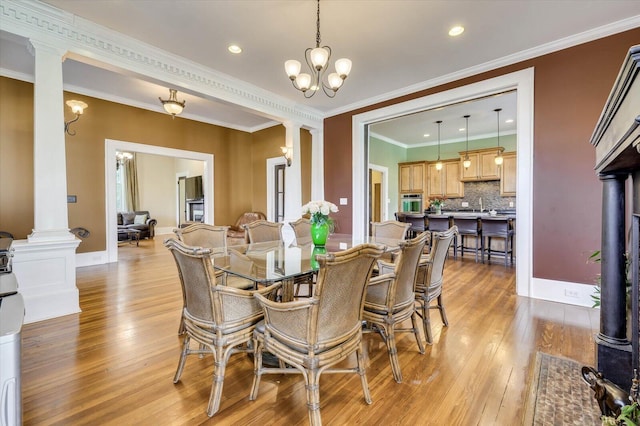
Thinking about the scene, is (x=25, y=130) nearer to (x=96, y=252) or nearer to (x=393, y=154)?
(x=96, y=252)

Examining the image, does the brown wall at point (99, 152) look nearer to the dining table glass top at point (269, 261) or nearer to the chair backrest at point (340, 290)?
the dining table glass top at point (269, 261)

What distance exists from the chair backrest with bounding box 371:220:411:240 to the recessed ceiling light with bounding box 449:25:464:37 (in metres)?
2.17

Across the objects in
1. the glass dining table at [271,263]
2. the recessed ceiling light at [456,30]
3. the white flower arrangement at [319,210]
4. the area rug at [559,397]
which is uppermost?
the recessed ceiling light at [456,30]

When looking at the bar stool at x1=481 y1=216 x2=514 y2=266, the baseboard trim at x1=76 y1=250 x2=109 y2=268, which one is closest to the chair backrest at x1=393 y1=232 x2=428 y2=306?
the bar stool at x1=481 y1=216 x2=514 y2=266

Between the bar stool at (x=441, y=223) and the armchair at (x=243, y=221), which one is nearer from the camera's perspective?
the bar stool at (x=441, y=223)

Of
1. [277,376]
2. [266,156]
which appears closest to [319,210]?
[277,376]

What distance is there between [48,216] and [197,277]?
2.38 metres

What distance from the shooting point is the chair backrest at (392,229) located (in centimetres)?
338

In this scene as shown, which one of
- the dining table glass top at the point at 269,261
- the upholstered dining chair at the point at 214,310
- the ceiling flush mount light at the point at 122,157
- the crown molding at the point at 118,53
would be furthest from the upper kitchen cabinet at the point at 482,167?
the ceiling flush mount light at the point at 122,157

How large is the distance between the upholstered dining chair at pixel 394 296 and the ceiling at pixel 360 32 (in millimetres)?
2384

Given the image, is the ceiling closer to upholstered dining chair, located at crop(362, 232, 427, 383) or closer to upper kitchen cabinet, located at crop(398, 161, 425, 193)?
upholstered dining chair, located at crop(362, 232, 427, 383)

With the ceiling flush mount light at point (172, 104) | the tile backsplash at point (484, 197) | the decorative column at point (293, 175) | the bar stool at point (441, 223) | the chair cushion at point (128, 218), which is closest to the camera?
the ceiling flush mount light at point (172, 104)

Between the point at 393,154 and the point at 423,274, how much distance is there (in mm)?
6764

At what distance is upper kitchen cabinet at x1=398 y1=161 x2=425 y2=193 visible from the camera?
843 centimetres
